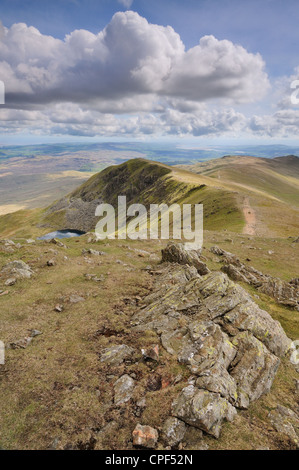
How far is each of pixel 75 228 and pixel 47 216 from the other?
4514cm

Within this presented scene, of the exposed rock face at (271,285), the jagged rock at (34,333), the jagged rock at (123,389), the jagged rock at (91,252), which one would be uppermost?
the jagged rock at (91,252)

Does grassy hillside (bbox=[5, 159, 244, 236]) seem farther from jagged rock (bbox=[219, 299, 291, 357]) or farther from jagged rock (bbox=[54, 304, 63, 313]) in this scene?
jagged rock (bbox=[54, 304, 63, 313])

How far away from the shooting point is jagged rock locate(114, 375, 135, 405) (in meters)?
13.5

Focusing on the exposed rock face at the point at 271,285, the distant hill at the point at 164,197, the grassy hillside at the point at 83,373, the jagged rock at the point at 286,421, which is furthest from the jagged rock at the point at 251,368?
the distant hill at the point at 164,197

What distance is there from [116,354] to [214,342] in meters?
7.08

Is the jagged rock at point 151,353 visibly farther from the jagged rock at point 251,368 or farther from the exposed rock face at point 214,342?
the jagged rock at point 251,368

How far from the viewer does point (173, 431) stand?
11.4 metres

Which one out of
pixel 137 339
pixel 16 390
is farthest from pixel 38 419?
pixel 137 339

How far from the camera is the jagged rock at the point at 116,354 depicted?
16328 millimetres

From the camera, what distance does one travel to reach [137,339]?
18.3 m

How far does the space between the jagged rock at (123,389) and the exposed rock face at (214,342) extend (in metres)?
2.92

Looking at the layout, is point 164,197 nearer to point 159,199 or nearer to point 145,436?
point 159,199

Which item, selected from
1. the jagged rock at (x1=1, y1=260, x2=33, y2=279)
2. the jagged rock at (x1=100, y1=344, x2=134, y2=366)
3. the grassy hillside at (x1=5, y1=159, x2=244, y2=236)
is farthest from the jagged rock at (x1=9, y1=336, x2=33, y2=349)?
the grassy hillside at (x1=5, y1=159, x2=244, y2=236)
